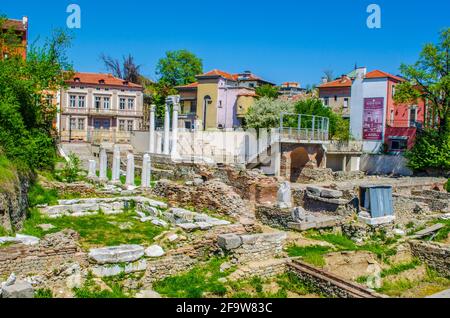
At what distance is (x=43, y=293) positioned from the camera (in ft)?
26.3

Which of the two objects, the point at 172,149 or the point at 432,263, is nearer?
the point at 432,263

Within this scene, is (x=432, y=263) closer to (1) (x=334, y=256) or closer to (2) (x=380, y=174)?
(1) (x=334, y=256)

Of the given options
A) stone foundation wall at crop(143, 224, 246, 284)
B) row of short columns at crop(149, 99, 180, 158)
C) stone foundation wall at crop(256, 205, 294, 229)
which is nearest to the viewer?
stone foundation wall at crop(143, 224, 246, 284)

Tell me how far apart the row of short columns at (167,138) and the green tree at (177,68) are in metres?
27.6

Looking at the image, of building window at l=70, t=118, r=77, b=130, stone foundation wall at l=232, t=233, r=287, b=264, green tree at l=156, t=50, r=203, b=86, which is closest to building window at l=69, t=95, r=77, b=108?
building window at l=70, t=118, r=77, b=130

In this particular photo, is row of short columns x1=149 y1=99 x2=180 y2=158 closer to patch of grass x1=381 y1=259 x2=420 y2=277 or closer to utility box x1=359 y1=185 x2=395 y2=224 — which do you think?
utility box x1=359 y1=185 x2=395 y2=224

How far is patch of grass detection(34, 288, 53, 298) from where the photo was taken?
789 cm

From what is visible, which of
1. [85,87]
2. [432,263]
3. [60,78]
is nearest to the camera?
[432,263]

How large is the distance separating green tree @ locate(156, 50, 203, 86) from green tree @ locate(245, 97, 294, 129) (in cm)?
1952

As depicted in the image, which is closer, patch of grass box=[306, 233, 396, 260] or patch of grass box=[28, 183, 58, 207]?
patch of grass box=[306, 233, 396, 260]

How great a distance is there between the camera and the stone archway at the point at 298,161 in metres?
35.5

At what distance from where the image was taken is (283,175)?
33.1 meters

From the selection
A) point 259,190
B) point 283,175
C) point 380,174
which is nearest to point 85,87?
point 283,175
